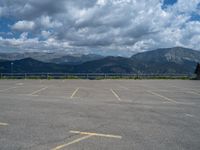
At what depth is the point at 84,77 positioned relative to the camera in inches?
1531

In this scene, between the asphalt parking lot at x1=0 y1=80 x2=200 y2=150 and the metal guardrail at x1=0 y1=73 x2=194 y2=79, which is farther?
the metal guardrail at x1=0 y1=73 x2=194 y2=79

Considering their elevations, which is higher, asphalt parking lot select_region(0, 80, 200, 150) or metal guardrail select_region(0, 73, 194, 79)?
metal guardrail select_region(0, 73, 194, 79)

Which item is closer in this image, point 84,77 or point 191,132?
point 191,132

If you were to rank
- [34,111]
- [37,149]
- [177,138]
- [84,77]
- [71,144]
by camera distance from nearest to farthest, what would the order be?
[37,149] → [71,144] → [177,138] → [34,111] → [84,77]

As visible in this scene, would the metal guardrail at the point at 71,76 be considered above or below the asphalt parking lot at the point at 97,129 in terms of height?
above

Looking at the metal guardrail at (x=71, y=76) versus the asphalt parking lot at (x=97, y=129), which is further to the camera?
the metal guardrail at (x=71, y=76)

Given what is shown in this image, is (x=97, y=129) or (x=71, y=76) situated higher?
(x=71, y=76)

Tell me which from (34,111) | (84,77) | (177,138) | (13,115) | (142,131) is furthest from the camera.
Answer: (84,77)

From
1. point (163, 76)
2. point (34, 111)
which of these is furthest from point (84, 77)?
point (34, 111)

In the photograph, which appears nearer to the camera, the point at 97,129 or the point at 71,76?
the point at 97,129

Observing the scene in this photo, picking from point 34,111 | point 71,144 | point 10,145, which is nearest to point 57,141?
point 71,144

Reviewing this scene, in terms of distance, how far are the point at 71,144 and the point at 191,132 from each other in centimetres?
383

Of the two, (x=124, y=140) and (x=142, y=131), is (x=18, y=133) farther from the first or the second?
(x=142, y=131)

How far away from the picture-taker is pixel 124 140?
18.6ft
